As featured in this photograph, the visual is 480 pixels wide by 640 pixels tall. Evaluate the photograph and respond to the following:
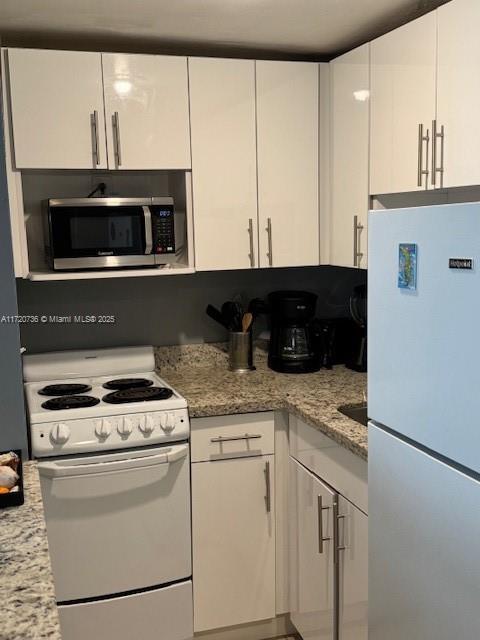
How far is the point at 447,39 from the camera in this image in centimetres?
202

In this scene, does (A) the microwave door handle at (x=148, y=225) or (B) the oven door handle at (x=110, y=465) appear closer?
(B) the oven door handle at (x=110, y=465)

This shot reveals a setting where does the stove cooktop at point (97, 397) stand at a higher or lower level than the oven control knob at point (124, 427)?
higher

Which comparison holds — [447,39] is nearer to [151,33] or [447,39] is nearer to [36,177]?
[151,33]

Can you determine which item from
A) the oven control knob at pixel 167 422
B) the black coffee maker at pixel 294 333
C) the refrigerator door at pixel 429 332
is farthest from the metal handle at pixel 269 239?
the refrigerator door at pixel 429 332

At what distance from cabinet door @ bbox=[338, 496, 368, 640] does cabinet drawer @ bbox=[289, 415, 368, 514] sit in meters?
0.05

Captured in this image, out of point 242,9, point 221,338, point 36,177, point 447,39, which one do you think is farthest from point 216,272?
point 447,39

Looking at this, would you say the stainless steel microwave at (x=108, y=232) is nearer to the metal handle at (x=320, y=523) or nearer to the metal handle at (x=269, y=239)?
the metal handle at (x=269, y=239)

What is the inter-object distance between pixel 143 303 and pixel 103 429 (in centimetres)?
83

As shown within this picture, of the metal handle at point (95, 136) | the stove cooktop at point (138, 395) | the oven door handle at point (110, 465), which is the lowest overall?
the oven door handle at point (110, 465)

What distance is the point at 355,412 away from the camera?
2.38 meters

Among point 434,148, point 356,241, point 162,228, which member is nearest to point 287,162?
point 356,241

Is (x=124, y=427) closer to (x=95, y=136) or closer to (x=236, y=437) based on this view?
(x=236, y=437)

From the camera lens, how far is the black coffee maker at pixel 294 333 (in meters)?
2.88

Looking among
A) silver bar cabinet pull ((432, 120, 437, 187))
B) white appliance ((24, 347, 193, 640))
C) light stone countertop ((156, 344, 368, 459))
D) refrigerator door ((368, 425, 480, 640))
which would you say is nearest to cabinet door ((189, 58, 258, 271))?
light stone countertop ((156, 344, 368, 459))
